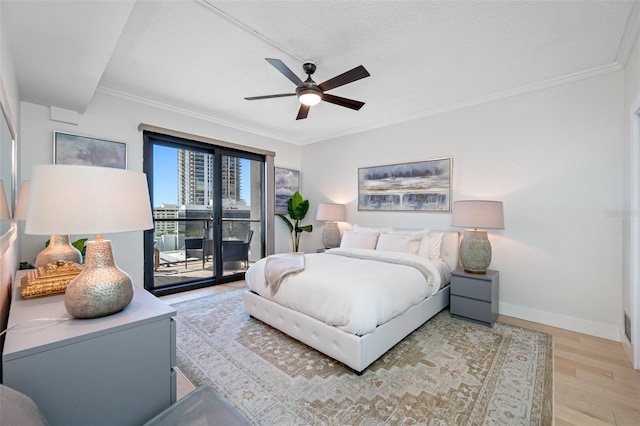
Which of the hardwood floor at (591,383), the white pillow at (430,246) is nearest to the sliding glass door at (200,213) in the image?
the hardwood floor at (591,383)

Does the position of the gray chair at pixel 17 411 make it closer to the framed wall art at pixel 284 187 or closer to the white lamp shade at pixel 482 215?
the white lamp shade at pixel 482 215

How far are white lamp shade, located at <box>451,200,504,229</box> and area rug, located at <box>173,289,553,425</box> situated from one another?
42.6 inches

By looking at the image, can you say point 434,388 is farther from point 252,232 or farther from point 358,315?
point 252,232

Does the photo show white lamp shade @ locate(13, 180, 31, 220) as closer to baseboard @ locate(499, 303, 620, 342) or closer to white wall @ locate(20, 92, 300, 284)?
white wall @ locate(20, 92, 300, 284)

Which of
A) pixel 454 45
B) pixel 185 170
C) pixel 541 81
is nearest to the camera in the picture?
pixel 454 45

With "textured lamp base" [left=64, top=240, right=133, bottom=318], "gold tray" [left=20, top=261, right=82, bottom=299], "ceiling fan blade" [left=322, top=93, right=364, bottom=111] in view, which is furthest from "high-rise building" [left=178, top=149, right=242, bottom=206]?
"textured lamp base" [left=64, top=240, right=133, bottom=318]

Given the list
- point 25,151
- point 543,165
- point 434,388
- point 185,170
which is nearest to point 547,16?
point 543,165

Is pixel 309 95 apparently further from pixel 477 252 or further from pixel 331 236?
pixel 331 236

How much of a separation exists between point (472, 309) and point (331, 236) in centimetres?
234

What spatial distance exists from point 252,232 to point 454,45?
4.11m

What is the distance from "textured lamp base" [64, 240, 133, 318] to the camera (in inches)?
43.4

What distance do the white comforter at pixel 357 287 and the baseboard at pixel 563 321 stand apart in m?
0.85

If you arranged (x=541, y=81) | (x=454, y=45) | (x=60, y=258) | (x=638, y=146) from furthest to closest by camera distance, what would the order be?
(x=541, y=81) < (x=454, y=45) < (x=638, y=146) < (x=60, y=258)

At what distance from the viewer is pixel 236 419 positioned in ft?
3.44
